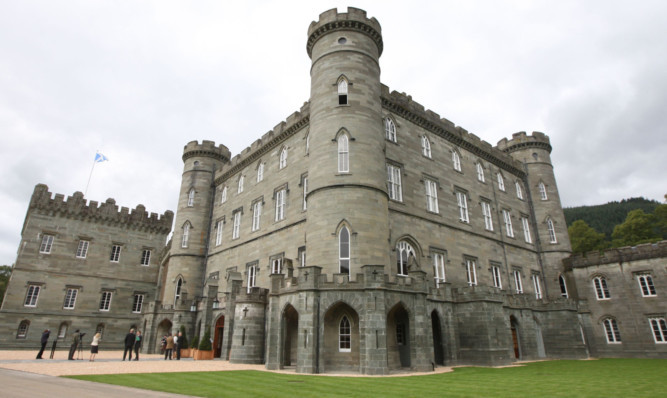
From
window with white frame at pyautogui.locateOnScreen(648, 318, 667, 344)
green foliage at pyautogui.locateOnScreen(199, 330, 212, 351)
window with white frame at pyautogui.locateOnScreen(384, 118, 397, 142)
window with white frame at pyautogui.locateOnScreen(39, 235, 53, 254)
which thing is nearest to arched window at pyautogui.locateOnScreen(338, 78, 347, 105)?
window with white frame at pyautogui.locateOnScreen(384, 118, 397, 142)

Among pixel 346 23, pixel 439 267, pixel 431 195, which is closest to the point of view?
pixel 346 23

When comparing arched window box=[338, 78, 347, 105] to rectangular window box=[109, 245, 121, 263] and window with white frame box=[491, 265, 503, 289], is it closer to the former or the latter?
window with white frame box=[491, 265, 503, 289]

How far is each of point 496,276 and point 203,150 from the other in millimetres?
29659

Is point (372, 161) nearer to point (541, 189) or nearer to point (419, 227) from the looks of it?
point (419, 227)

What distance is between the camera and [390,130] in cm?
2681

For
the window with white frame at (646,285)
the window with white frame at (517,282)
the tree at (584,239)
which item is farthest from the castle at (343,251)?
the tree at (584,239)

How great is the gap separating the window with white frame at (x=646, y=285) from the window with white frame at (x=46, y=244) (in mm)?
49848

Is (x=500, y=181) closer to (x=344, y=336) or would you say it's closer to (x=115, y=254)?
(x=344, y=336)

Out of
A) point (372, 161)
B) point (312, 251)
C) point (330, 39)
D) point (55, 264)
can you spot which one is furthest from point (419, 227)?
point (55, 264)

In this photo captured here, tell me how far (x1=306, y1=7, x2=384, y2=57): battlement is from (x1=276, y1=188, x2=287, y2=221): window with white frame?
35.5 ft

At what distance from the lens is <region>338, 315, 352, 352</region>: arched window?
18.0 metres

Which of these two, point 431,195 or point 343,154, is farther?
point 431,195

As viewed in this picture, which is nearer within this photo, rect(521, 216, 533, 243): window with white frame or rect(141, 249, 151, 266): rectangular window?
rect(521, 216, 533, 243): window with white frame

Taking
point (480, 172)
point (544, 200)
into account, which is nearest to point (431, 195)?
point (480, 172)
